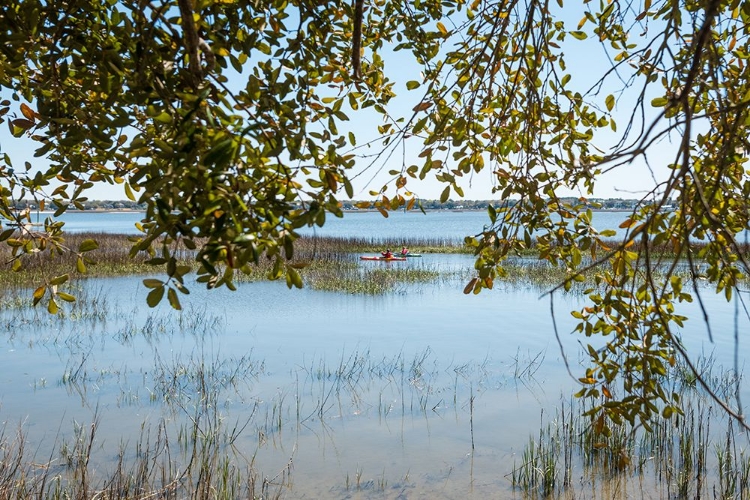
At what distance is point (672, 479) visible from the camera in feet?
18.7

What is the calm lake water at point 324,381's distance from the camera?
6309 mm

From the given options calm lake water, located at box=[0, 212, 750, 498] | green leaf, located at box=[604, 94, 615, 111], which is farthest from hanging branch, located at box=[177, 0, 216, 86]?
calm lake water, located at box=[0, 212, 750, 498]

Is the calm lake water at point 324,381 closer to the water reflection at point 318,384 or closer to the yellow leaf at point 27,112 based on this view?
Result: the water reflection at point 318,384

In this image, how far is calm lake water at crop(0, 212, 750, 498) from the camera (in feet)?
20.7

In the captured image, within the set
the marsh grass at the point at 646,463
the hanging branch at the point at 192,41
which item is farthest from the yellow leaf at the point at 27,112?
the marsh grass at the point at 646,463

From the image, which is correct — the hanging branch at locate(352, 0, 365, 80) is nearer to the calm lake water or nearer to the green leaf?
the green leaf

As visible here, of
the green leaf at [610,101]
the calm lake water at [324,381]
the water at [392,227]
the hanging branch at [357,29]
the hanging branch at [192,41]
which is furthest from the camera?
the water at [392,227]

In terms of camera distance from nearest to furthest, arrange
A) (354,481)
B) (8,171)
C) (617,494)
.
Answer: (8,171) → (617,494) → (354,481)

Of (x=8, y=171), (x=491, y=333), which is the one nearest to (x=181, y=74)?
(x=8, y=171)

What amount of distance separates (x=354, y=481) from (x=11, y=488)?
266 cm

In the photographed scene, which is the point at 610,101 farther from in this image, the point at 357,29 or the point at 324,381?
the point at 324,381

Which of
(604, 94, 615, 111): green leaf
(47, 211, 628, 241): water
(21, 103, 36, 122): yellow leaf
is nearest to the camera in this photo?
(21, 103, 36, 122): yellow leaf

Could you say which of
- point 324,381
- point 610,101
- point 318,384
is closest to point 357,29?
point 610,101

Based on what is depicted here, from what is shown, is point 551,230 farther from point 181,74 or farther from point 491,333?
point 491,333
